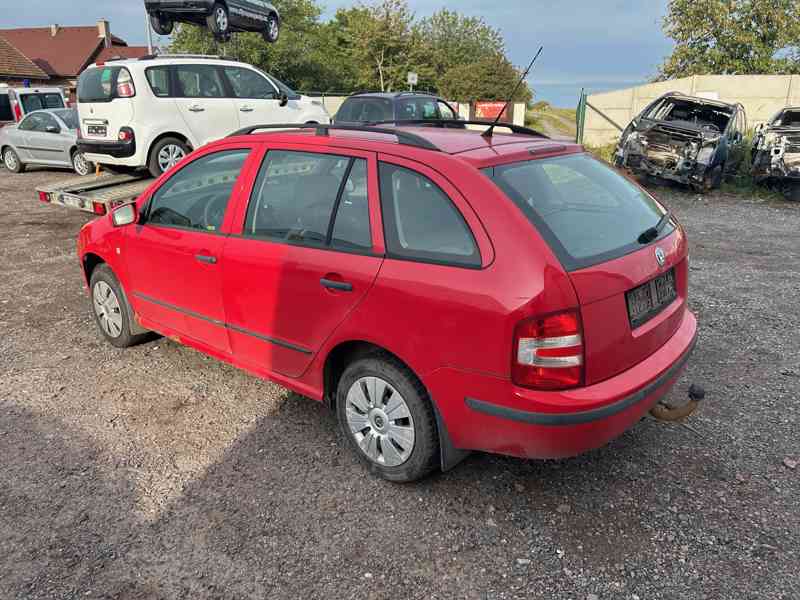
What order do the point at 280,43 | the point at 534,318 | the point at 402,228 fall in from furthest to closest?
the point at 280,43 → the point at 402,228 → the point at 534,318

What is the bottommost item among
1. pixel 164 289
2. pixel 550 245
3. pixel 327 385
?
pixel 327 385

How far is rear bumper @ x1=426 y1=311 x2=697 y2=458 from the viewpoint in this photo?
2553 millimetres

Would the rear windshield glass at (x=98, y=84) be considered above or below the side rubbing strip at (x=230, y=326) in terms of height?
above

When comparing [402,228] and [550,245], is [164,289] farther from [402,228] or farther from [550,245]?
[550,245]

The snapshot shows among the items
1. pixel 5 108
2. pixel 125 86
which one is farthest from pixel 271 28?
pixel 125 86

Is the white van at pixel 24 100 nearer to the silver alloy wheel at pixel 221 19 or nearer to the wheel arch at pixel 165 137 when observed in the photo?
the silver alloy wheel at pixel 221 19

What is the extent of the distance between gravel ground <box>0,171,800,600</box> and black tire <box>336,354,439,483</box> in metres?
0.13

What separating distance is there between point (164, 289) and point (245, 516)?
1781mm

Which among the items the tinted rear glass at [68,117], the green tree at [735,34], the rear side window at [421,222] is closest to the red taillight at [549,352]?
the rear side window at [421,222]

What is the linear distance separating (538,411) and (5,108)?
2142 cm

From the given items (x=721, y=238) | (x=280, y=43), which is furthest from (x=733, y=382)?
(x=280, y=43)

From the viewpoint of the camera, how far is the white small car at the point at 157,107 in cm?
844

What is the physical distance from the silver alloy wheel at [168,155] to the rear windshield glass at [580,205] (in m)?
6.65

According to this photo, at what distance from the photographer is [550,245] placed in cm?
260
